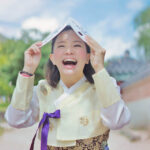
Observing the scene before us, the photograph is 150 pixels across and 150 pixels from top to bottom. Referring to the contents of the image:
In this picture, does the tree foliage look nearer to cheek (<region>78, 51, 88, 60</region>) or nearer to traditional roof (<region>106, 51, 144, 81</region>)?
traditional roof (<region>106, 51, 144, 81</region>)

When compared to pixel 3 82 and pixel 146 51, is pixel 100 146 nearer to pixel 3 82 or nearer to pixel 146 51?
pixel 3 82

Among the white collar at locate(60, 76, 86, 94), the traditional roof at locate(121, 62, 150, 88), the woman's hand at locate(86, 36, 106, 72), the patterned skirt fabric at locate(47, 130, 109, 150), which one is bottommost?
the patterned skirt fabric at locate(47, 130, 109, 150)

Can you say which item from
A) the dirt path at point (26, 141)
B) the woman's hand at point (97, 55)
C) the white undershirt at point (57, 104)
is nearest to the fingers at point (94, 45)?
the woman's hand at point (97, 55)

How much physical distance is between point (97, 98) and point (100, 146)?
0.45 feet

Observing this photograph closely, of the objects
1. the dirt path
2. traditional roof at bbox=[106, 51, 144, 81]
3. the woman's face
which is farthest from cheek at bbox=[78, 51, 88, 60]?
traditional roof at bbox=[106, 51, 144, 81]

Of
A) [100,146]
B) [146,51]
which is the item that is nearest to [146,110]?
[146,51]

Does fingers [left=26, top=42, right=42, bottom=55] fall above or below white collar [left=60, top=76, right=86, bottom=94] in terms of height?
above

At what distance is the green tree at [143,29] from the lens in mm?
3283

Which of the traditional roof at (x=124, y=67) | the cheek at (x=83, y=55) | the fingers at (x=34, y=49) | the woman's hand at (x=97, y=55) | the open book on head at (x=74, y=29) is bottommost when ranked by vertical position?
the woman's hand at (x=97, y=55)

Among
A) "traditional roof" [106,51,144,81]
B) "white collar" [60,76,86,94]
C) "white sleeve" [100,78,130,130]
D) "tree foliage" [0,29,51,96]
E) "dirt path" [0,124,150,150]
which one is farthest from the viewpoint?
"traditional roof" [106,51,144,81]

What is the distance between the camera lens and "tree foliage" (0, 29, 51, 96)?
8.70 ft

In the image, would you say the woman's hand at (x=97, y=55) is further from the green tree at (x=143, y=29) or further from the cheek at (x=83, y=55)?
the green tree at (x=143, y=29)

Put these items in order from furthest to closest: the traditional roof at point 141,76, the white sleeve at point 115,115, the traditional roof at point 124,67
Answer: the traditional roof at point 124,67
the traditional roof at point 141,76
the white sleeve at point 115,115

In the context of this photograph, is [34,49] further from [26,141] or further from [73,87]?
[26,141]
